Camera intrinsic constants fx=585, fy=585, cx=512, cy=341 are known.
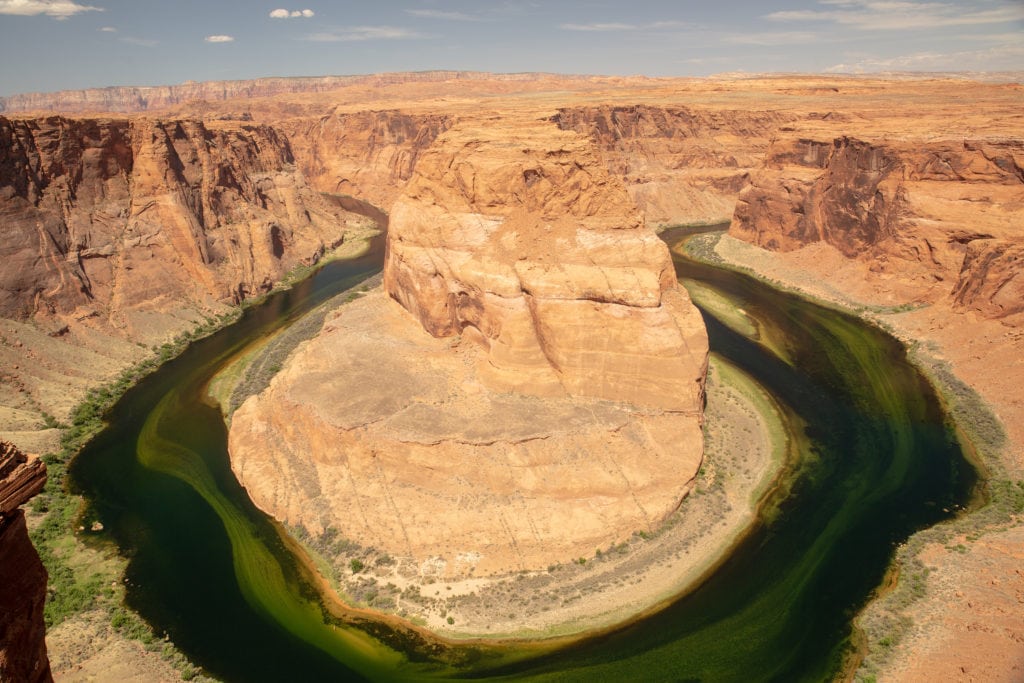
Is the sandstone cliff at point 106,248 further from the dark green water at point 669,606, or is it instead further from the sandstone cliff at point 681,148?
the sandstone cliff at point 681,148

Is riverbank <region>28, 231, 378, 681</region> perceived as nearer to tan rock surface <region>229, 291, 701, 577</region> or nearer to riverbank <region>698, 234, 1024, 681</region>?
tan rock surface <region>229, 291, 701, 577</region>

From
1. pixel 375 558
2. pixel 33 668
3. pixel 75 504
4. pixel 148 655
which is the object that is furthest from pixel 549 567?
pixel 75 504

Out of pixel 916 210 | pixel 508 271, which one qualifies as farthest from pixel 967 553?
pixel 916 210

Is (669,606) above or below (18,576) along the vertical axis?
below

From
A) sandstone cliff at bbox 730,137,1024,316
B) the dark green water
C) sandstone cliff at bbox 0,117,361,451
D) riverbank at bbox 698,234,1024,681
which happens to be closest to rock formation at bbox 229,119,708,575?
the dark green water

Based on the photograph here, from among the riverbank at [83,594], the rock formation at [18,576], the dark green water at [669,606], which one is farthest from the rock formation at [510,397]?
the rock formation at [18,576]

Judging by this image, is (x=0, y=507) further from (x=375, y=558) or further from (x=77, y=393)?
(x=77, y=393)

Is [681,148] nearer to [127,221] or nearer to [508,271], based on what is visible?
[508,271]
